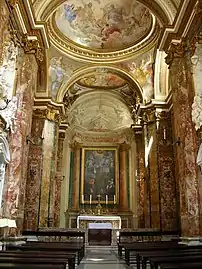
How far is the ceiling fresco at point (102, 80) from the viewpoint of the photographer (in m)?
16.8

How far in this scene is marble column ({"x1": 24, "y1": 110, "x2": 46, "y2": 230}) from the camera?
11721 millimetres

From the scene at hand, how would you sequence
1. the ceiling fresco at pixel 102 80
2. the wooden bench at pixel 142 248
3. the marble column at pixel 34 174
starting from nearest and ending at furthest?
the wooden bench at pixel 142 248, the marble column at pixel 34 174, the ceiling fresco at pixel 102 80

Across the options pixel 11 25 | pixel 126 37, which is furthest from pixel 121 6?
pixel 11 25

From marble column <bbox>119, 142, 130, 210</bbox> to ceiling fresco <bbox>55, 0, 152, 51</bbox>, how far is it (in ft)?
24.0

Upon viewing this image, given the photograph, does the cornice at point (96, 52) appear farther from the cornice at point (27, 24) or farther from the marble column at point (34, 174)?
the cornice at point (27, 24)

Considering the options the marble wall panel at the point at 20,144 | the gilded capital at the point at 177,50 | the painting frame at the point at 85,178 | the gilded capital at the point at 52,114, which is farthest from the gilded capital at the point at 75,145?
the gilded capital at the point at 177,50

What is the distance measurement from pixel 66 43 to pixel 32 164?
6327mm

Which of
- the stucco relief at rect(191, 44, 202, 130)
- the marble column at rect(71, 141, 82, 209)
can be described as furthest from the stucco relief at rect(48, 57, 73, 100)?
the stucco relief at rect(191, 44, 202, 130)

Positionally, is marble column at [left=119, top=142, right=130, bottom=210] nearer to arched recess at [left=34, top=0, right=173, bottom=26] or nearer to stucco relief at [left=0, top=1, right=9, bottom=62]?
arched recess at [left=34, top=0, right=173, bottom=26]

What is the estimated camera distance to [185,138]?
828cm

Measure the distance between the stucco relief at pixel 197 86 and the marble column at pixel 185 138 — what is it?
0.19 metres

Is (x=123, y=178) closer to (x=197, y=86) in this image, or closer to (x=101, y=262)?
(x=197, y=86)

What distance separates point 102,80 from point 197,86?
33.0ft

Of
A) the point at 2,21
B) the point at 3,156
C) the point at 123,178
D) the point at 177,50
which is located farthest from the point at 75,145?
the point at 2,21
